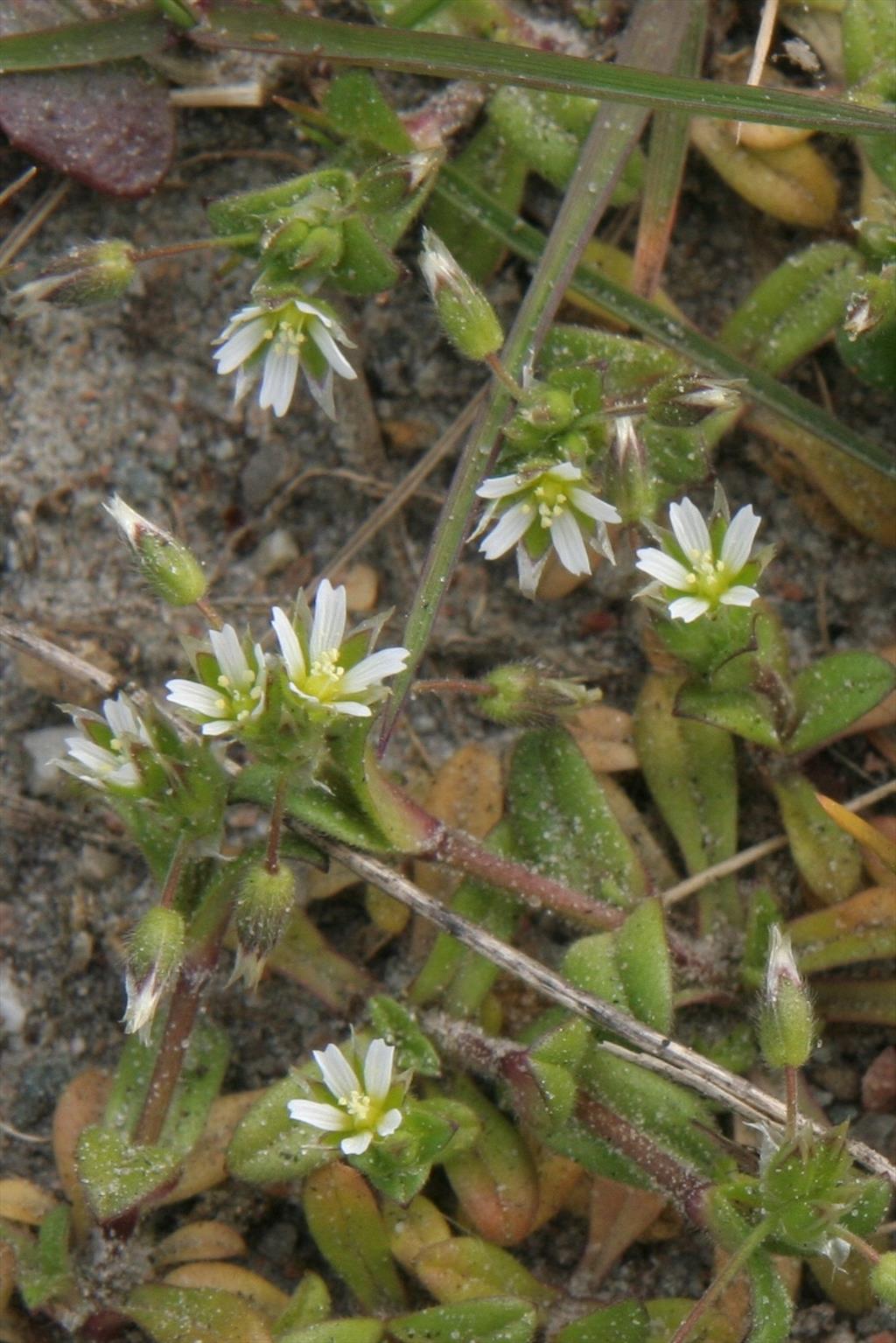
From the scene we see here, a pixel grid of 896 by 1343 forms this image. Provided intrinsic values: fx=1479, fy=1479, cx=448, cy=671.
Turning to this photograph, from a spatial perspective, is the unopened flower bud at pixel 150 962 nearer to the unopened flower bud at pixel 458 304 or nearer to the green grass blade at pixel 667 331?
the unopened flower bud at pixel 458 304

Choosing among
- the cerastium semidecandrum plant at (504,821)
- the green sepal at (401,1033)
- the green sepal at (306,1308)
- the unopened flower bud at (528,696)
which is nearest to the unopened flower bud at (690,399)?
the cerastium semidecandrum plant at (504,821)

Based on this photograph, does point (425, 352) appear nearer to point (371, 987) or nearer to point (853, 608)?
point (853, 608)

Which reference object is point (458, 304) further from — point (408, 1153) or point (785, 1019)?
point (408, 1153)

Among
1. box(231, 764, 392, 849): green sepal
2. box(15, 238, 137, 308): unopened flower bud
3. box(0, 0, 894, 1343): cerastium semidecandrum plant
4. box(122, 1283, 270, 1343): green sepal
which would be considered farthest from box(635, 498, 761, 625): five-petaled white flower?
box(122, 1283, 270, 1343): green sepal

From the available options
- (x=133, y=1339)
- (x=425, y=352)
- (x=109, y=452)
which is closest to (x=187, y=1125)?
(x=133, y=1339)

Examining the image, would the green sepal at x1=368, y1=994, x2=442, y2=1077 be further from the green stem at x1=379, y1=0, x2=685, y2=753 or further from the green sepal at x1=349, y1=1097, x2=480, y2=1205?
the green stem at x1=379, y1=0, x2=685, y2=753

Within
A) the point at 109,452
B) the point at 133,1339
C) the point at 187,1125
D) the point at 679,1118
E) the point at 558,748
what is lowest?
the point at 133,1339
